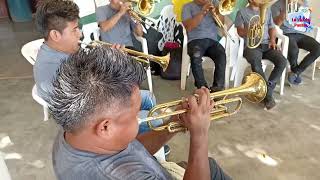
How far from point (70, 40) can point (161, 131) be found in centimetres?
91

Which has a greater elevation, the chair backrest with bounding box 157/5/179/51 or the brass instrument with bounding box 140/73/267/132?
the brass instrument with bounding box 140/73/267/132

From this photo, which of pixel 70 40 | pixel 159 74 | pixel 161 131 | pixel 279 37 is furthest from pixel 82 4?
pixel 161 131

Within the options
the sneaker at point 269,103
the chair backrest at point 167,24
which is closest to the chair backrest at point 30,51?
the chair backrest at point 167,24

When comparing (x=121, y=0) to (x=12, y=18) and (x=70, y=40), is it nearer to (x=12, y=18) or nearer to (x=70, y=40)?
(x=70, y=40)

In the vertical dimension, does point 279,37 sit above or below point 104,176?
below

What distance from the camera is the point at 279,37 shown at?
3430mm

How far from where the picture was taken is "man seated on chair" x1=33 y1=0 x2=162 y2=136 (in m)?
2.05

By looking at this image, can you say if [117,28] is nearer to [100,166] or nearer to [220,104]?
[220,104]

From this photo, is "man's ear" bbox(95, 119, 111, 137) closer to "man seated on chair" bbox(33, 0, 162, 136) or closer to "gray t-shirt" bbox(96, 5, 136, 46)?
"man seated on chair" bbox(33, 0, 162, 136)

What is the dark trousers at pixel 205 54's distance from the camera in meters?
3.32

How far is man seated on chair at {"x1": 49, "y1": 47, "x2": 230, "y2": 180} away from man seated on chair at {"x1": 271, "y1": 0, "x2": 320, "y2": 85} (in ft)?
8.91

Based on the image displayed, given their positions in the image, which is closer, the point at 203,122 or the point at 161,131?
the point at 203,122

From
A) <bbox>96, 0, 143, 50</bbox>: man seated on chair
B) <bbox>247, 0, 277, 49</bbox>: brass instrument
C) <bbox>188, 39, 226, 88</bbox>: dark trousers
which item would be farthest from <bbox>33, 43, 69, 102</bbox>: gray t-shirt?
<bbox>247, 0, 277, 49</bbox>: brass instrument

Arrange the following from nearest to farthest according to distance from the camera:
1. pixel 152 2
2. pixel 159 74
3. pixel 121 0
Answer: pixel 121 0 < pixel 152 2 < pixel 159 74
